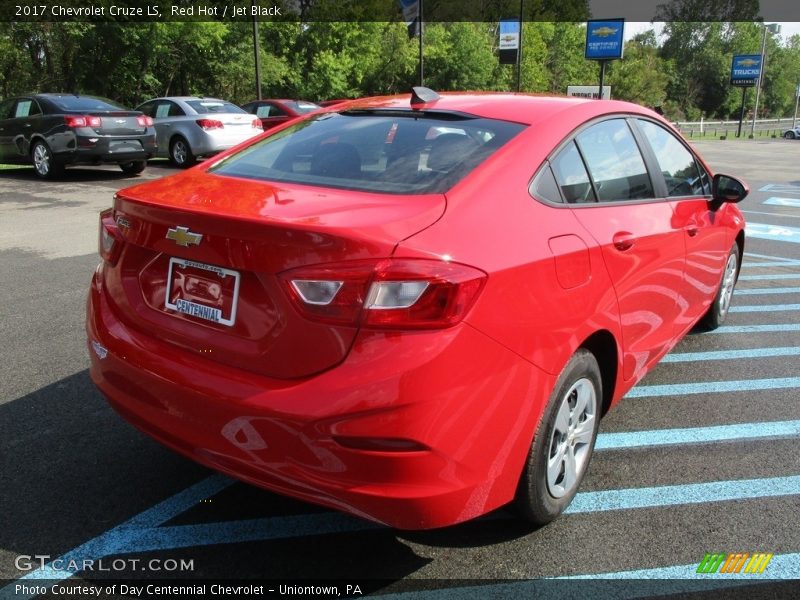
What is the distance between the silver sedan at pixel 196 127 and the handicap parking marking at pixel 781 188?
11169 millimetres

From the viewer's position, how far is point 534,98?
129 inches

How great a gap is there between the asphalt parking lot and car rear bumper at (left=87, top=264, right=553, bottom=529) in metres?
0.40

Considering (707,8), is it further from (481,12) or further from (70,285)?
(70,285)

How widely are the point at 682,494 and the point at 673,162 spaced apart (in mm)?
1874

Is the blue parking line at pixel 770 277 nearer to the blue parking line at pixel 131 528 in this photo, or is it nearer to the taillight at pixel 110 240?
the blue parking line at pixel 131 528

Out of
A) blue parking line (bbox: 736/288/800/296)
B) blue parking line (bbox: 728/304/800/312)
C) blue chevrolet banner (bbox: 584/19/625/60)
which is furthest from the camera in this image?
blue chevrolet banner (bbox: 584/19/625/60)

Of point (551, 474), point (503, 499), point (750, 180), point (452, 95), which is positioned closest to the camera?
point (503, 499)

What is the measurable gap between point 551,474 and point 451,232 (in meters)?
1.07

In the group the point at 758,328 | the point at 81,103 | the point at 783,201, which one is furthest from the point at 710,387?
the point at 81,103

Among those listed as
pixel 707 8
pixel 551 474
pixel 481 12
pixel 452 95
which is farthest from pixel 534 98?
pixel 707 8

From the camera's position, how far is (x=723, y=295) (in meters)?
5.17

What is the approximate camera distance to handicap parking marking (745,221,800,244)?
936 cm

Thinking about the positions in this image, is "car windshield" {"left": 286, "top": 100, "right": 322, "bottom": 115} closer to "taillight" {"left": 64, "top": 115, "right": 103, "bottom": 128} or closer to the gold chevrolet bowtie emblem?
"taillight" {"left": 64, "top": 115, "right": 103, "bottom": 128}

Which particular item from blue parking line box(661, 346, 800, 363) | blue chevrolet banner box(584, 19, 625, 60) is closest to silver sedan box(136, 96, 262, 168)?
blue parking line box(661, 346, 800, 363)
